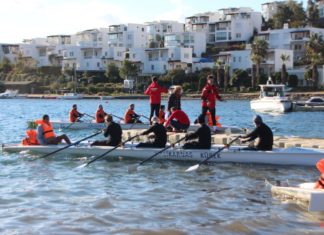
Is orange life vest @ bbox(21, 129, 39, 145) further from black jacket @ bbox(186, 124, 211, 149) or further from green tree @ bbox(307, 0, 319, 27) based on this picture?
green tree @ bbox(307, 0, 319, 27)

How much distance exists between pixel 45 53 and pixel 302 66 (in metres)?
66.7

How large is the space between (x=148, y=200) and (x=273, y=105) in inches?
1619

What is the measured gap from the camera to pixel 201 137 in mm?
17000

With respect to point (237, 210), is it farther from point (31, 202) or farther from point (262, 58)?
point (262, 58)

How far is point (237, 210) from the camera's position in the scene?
11.8 m

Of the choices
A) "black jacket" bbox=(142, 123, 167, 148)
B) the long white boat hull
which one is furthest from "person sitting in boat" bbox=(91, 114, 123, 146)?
the long white boat hull

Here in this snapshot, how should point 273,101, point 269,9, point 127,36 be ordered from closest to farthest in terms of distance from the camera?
point 273,101
point 127,36
point 269,9

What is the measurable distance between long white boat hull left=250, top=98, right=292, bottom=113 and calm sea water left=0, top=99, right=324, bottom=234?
3590 centimetres

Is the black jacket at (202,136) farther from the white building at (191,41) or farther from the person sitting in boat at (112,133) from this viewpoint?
the white building at (191,41)

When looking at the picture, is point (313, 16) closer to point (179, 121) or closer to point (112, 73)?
point (112, 73)

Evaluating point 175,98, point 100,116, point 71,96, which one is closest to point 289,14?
point 71,96

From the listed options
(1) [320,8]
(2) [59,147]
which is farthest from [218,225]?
(1) [320,8]

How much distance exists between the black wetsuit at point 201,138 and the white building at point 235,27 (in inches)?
4005

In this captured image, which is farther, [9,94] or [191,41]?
[191,41]
